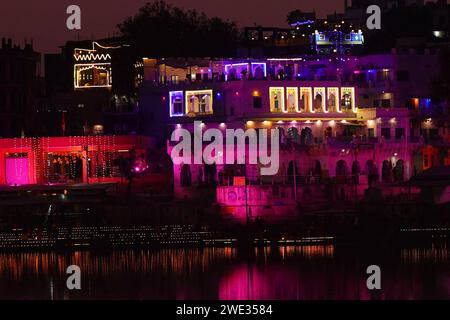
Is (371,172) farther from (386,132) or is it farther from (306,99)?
(306,99)

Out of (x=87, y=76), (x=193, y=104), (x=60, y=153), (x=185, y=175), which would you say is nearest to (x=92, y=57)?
(x=87, y=76)

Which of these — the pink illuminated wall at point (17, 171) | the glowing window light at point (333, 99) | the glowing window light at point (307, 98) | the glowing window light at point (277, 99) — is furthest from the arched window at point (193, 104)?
the pink illuminated wall at point (17, 171)

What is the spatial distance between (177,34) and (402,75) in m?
23.6

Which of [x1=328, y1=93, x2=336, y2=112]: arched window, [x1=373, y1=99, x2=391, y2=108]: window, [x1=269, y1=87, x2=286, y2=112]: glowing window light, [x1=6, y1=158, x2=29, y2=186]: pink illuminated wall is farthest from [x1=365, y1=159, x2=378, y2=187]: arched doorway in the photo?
[x1=6, y1=158, x2=29, y2=186]: pink illuminated wall

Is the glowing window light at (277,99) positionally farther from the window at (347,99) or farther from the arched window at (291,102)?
the window at (347,99)

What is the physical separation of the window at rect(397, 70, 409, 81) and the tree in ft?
55.5

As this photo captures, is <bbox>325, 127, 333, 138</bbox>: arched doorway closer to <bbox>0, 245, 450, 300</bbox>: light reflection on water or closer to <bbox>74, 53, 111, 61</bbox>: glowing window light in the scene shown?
<bbox>0, 245, 450, 300</bbox>: light reflection on water

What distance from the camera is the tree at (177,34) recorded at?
127625 mm

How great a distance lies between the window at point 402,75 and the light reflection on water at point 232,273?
2355 cm

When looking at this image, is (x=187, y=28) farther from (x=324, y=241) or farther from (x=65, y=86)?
(x=324, y=241)

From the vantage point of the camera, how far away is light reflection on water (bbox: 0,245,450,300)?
78688 mm

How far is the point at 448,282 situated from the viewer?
3206 inches

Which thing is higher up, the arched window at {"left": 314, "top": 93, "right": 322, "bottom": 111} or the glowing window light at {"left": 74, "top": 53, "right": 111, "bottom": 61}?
the glowing window light at {"left": 74, "top": 53, "right": 111, "bottom": 61}

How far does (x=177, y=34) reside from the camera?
131250 mm
